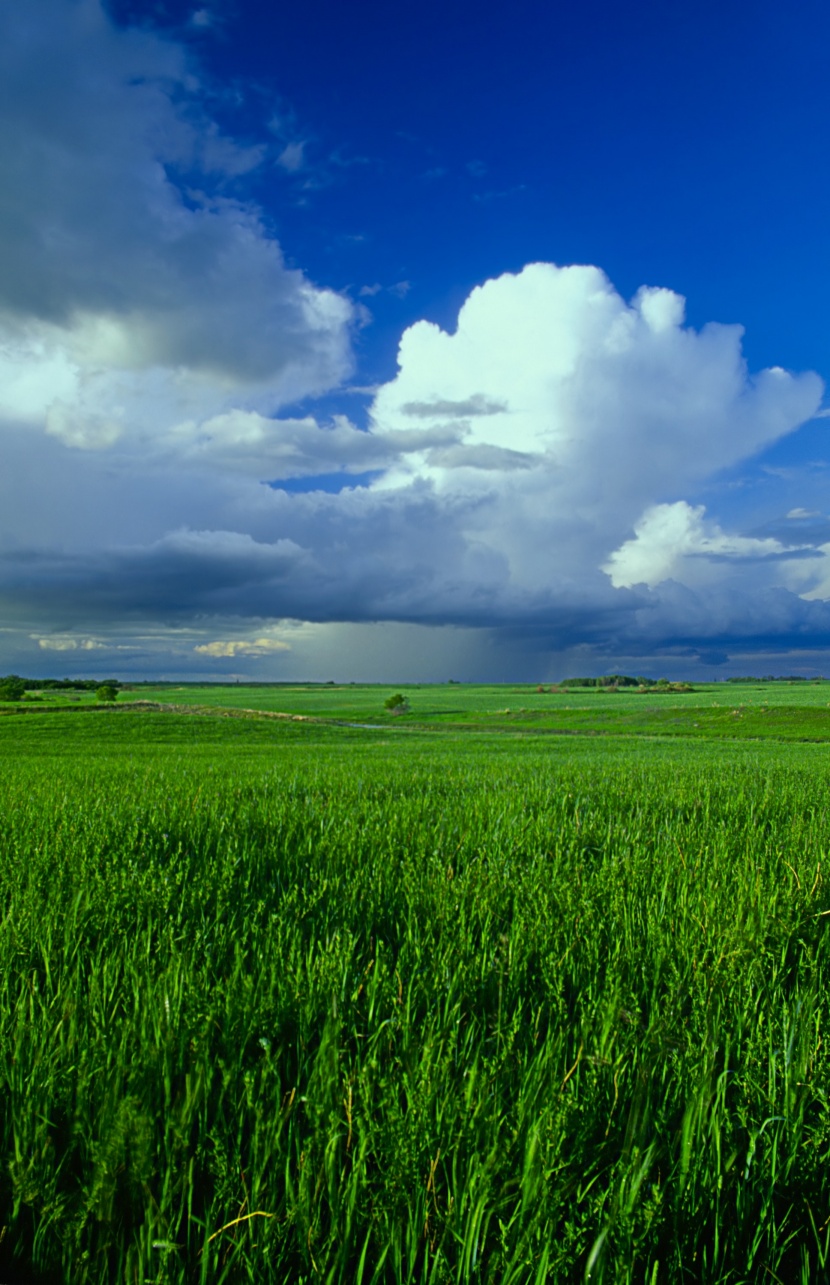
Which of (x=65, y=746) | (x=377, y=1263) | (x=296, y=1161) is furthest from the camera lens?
(x=65, y=746)

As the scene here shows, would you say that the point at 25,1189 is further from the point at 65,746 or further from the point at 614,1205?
the point at 65,746

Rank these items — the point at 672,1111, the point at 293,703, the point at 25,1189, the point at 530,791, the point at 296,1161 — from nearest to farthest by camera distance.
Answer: the point at 25,1189, the point at 296,1161, the point at 672,1111, the point at 530,791, the point at 293,703

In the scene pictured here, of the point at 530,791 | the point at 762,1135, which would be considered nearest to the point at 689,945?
the point at 762,1135

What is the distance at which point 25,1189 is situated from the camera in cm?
158

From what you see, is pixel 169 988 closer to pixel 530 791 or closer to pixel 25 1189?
pixel 25 1189

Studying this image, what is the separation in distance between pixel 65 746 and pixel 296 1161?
3441cm

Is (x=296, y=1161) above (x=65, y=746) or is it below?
above

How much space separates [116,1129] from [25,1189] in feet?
0.79

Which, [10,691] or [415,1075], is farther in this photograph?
[10,691]

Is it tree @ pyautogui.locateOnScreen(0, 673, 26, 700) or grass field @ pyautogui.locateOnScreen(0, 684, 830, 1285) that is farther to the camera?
tree @ pyautogui.locateOnScreen(0, 673, 26, 700)

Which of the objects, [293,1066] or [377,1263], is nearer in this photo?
[377,1263]

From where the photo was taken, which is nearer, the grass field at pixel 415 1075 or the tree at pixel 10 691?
the grass field at pixel 415 1075

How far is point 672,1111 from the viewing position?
197 centimetres

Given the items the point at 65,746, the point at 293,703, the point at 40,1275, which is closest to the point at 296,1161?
the point at 40,1275
